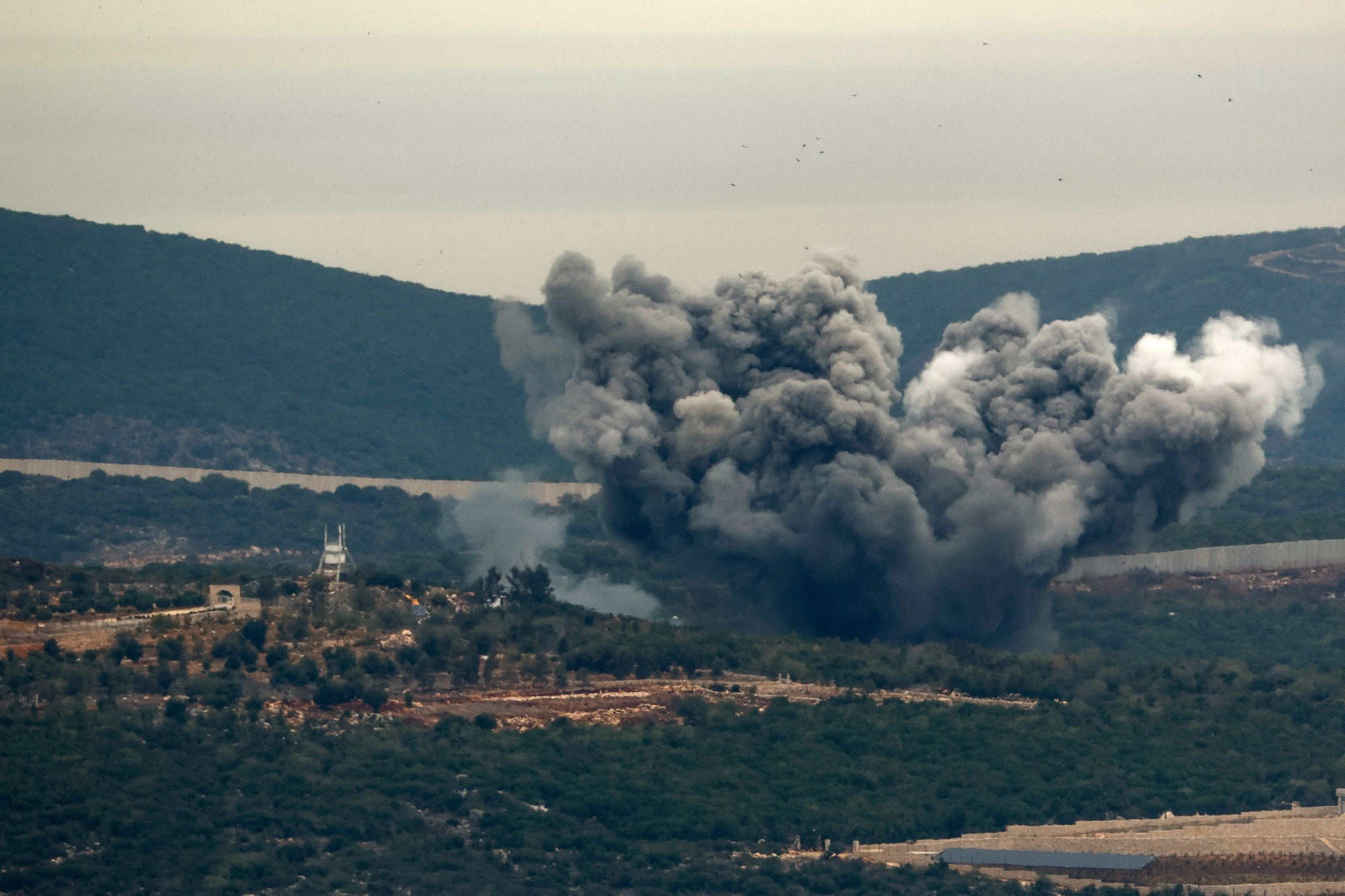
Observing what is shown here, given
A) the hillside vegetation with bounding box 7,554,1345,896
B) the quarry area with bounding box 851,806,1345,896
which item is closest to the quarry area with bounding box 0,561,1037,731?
the hillside vegetation with bounding box 7,554,1345,896

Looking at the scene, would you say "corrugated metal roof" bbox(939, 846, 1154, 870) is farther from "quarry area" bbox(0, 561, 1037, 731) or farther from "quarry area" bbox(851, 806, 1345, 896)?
"quarry area" bbox(0, 561, 1037, 731)

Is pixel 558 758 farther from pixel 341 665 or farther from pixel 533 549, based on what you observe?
pixel 533 549

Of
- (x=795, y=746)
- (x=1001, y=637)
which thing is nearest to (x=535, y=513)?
(x=1001, y=637)

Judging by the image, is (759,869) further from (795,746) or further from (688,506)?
(688,506)

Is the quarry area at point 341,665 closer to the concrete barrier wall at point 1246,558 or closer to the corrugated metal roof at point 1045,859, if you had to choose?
the corrugated metal roof at point 1045,859

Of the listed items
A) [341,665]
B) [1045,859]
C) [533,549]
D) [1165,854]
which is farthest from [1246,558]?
[1045,859]

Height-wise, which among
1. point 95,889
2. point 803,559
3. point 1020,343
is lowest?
point 95,889
